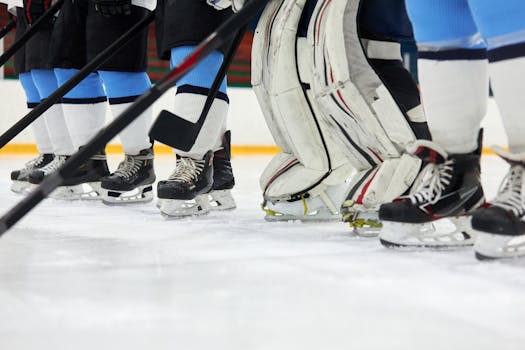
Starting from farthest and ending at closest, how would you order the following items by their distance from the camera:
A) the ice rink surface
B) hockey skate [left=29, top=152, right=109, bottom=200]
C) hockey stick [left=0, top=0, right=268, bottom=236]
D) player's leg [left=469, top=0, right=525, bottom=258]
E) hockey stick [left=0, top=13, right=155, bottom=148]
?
hockey skate [left=29, top=152, right=109, bottom=200], hockey stick [left=0, top=13, right=155, bottom=148], player's leg [left=469, top=0, right=525, bottom=258], hockey stick [left=0, top=0, right=268, bottom=236], the ice rink surface

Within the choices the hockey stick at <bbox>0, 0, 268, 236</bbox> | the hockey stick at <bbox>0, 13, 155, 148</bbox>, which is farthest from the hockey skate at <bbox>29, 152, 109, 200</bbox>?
the hockey stick at <bbox>0, 0, 268, 236</bbox>

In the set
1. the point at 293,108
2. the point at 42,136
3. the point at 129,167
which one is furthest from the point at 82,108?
the point at 293,108

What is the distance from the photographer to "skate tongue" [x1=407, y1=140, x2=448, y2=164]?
3.72 feet

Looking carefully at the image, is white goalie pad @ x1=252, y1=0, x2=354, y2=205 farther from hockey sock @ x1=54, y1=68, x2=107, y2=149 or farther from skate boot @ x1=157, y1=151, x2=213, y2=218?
hockey sock @ x1=54, y1=68, x2=107, y2=149

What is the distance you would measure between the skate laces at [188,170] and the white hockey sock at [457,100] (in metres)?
0.71

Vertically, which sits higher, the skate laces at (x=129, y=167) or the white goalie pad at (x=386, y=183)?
the white goalie pad at (x=386, y=183)

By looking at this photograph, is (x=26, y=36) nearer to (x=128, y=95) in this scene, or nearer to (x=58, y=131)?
(x=128, y=95)

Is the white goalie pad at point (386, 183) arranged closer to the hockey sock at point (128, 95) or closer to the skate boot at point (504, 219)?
the skate boot at point (504, 219)

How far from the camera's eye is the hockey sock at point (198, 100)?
168 centimetres

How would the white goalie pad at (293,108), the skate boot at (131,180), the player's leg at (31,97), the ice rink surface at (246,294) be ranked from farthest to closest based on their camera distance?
the player's leg at (31,97) < the skate boot at (131,180) < the white goalie pad at (293,108) < the ice rink surface at (246,294)

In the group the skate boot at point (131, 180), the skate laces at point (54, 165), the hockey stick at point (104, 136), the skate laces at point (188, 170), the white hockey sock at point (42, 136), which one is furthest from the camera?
the white hockey sock at point (42, 136)

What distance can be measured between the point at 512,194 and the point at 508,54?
207mm

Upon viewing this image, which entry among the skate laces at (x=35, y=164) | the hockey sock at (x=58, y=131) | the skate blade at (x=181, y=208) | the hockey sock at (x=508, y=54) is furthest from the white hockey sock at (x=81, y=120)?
the hockey sock at (x=508, y=54)

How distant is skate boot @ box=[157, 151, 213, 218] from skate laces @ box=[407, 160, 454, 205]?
66cm
